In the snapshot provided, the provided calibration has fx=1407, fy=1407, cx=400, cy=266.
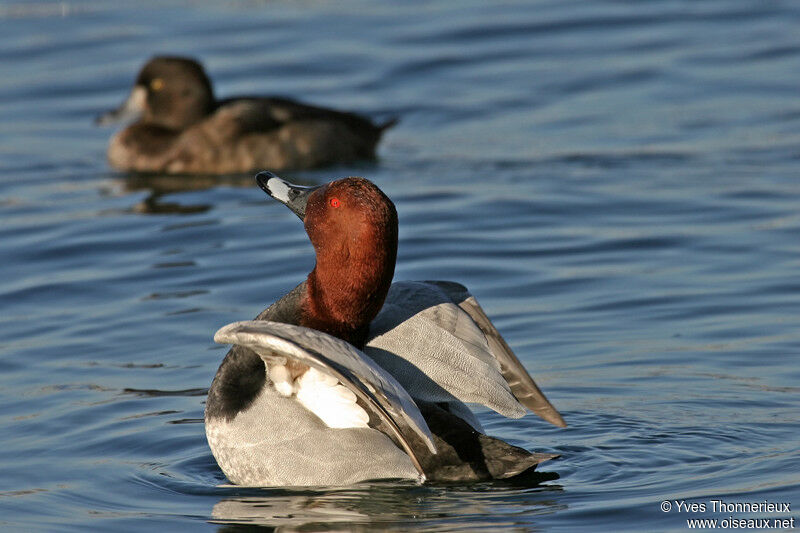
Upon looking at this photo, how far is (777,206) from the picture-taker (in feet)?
32.4

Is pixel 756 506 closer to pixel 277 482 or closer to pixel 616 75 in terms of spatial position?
pixel 277 482

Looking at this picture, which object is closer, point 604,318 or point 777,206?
point 604,318

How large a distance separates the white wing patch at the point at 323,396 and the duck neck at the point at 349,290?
29 centimetres

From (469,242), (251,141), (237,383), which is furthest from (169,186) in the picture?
(237,383)

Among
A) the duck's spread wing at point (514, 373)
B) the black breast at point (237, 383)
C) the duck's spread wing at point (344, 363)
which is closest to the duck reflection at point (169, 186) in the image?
the duck's spread wing at point (514, 373)

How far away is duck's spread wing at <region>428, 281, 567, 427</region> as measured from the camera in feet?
19.0

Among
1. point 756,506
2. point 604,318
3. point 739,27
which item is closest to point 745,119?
point 739,27

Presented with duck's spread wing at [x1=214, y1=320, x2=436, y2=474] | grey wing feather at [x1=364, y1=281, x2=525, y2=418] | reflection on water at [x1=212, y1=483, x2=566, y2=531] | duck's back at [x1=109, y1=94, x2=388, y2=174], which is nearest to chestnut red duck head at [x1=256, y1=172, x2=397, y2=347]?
grey wing feather at [x1=364, y1=281, x2=525, y2=418]

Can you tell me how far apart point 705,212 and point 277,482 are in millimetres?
5182

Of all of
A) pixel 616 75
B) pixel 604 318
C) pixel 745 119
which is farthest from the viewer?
pixel 616 75

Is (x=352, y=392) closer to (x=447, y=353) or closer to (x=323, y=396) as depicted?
(x=323, y=396)

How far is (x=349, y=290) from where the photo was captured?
217 inches

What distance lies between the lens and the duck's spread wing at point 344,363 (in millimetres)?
4777

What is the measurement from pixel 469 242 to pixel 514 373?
3.77 m
